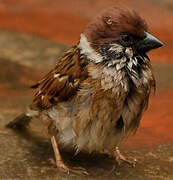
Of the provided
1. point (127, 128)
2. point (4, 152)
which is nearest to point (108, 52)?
point (127, 128)

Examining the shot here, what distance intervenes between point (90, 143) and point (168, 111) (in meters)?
2.24

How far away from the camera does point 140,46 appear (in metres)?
3.71

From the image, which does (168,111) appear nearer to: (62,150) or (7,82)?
(62,150)

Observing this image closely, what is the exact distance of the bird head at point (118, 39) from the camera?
3633 mm

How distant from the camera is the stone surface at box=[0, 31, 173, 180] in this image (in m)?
4.00

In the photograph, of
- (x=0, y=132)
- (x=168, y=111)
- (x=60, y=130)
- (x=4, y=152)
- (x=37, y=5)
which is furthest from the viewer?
(x=37, y=5)

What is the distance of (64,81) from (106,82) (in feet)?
1.46

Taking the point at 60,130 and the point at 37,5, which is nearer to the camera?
the point at 60,130

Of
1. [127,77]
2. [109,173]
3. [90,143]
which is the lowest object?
[109,173]

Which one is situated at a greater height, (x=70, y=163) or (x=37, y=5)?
(x=37, y=5)

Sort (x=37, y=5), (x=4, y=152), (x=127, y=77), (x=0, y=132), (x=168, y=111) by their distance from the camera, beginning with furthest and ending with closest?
(x=37, y=5) < (x=168, y=111) < (x=0, y=132) < (x=4, y=152) < (x=127, y=77)

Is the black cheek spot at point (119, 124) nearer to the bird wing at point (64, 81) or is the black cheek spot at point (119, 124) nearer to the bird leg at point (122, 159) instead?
the bird wing at point (64, 81)

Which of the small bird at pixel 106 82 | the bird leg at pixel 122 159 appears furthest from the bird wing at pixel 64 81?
the bird leg at pixel 122 159

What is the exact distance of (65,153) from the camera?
14.4ft
